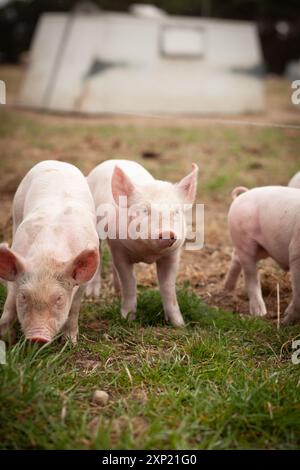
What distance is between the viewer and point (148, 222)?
12.5ft

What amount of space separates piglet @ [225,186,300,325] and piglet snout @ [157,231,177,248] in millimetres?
974

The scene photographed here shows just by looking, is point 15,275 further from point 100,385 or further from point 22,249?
point 100,385

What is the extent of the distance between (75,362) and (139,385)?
45 cm

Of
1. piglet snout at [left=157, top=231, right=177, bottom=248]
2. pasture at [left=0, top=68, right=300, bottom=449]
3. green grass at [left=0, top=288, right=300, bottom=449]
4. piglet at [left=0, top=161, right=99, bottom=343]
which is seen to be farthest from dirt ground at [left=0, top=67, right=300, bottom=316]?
piglet at [left=0, top=161, right=99, bottom=343]

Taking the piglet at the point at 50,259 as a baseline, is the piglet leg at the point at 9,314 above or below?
below

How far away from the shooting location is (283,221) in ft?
14.2

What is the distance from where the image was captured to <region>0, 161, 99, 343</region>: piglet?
322 cm

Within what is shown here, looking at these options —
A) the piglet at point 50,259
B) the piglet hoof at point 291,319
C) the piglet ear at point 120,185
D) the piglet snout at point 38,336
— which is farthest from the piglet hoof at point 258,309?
the piglet snout at point 38,336

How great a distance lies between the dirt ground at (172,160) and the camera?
5.23m

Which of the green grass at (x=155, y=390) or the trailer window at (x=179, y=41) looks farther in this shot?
the trailer window at (x=179, y=41)

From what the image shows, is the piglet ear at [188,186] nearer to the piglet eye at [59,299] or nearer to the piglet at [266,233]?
the piglet at [266,233]

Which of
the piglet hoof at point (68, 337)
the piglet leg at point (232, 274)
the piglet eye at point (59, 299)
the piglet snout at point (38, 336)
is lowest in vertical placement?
the piglet leg at point (232, 274)

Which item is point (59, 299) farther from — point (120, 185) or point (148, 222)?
point (120, 185)

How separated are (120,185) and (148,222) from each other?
1.27 feet
